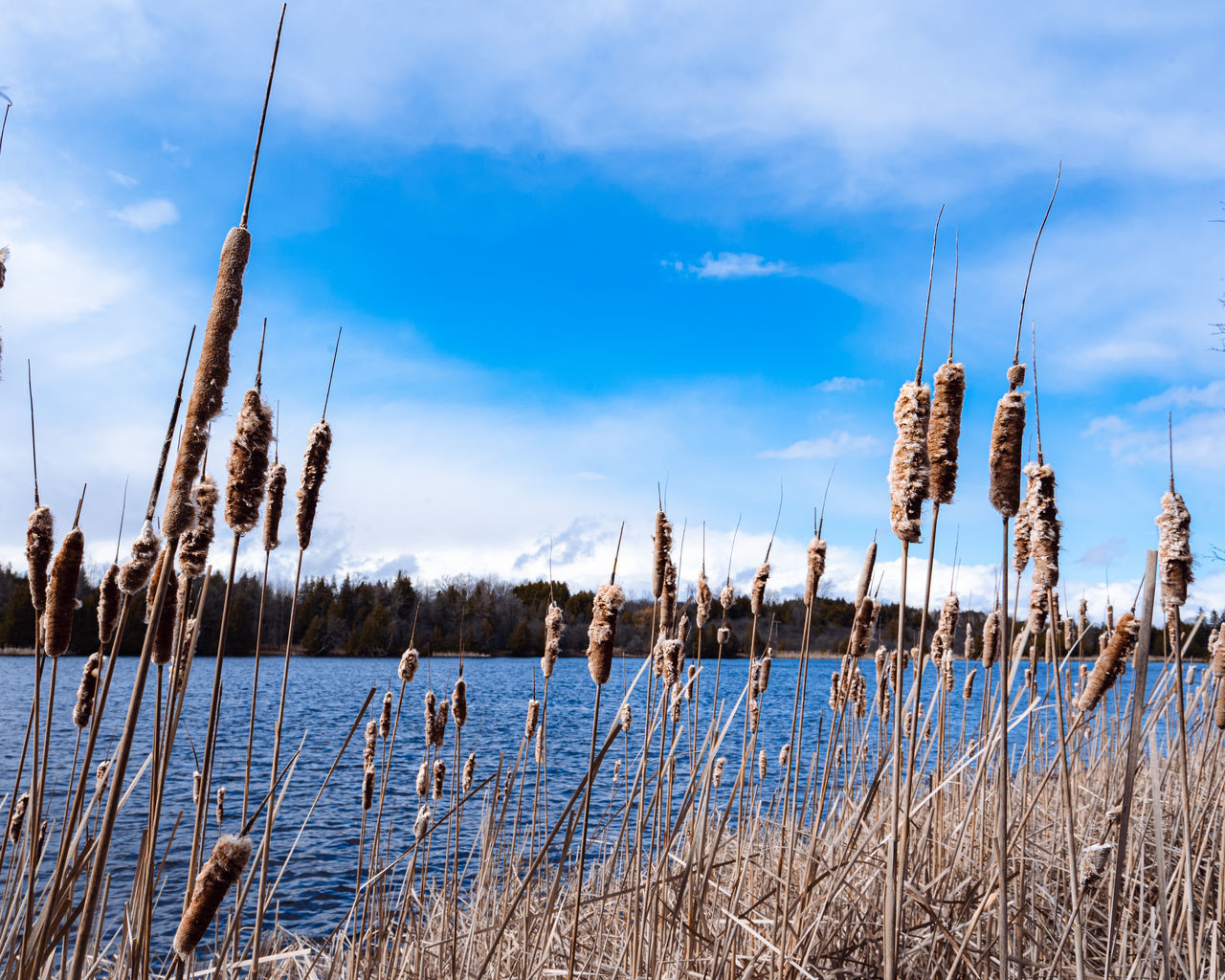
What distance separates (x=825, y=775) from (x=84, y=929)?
279 centimetres

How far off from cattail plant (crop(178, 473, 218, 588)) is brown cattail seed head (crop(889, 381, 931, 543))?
1.57m

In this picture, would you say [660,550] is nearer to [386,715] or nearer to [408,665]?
[408,665]

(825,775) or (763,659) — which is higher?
(763,659)

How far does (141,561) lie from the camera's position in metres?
1.49

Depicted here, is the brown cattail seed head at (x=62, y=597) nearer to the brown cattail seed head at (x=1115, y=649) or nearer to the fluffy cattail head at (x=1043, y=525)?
the fluffy cattail head at (x=1043, y=525)

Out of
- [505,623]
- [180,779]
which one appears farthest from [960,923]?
[505,623]

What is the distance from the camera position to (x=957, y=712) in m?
12.9

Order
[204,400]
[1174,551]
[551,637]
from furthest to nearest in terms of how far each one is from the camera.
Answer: [551,637] → [1174,551] → [204,400]

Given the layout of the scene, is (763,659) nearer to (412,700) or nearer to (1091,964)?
(1091,964)

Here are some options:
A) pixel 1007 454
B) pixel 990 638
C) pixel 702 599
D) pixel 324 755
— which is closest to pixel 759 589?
pixel 702 599

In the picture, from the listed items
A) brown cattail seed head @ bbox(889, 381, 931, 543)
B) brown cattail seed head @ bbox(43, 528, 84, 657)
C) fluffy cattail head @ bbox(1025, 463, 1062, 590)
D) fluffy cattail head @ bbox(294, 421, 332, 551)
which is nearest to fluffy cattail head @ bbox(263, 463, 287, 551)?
fluffy cattail head @ bbox(294, 421, 332, 551)

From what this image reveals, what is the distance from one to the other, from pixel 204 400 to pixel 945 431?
1.42 m

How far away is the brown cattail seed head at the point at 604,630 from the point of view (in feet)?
6.81

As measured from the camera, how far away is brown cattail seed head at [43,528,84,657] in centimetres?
194
